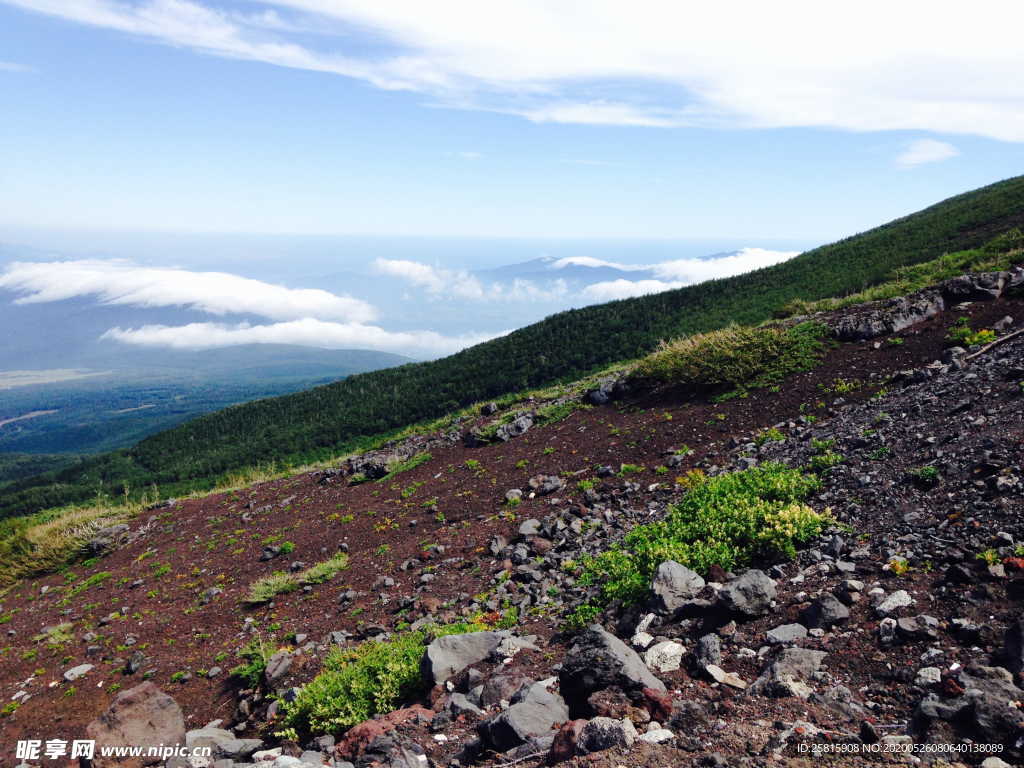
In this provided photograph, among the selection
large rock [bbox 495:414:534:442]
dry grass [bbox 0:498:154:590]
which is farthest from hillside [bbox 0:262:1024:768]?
dry grass [bbox 0:498:154:590]

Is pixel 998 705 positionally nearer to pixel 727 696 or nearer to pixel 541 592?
pixel 727 696

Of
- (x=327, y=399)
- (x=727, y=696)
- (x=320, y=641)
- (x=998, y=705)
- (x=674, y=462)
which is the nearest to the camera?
(x=998, y=705)

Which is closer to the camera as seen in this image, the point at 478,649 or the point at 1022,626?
the point at 1022,626

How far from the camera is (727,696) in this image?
4.82 m

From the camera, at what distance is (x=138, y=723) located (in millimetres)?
7141

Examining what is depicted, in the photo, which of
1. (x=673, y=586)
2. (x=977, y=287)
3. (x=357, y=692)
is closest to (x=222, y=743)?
(x=357, y=692)

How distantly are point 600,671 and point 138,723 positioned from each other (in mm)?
6536

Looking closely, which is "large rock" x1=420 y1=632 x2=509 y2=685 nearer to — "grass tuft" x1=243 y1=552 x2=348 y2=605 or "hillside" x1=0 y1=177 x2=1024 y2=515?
"grass tuft" x1=243 y1=552 x2=348 y2=605

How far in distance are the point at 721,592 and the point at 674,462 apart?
609 centimetres

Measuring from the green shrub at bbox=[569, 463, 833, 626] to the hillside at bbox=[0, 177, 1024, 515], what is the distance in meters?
34.4

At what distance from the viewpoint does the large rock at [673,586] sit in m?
6.51

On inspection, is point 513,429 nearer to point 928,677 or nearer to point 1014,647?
point 928,677

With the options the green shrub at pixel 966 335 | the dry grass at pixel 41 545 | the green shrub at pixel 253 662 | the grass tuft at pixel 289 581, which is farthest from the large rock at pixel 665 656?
the dry grass at pixel 41 545

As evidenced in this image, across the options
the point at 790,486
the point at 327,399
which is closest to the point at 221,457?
the point at 327,399
